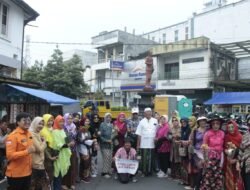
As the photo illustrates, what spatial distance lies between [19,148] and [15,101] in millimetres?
5403

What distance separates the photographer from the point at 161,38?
52281 mm

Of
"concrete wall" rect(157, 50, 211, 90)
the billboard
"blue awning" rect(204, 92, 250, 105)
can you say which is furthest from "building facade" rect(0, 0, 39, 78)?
the billboard

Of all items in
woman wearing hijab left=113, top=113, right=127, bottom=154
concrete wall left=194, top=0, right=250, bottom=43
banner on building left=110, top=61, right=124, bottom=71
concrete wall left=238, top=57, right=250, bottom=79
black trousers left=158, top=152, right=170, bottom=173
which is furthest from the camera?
banner on building left=110, top=61, right=124, bottom=71

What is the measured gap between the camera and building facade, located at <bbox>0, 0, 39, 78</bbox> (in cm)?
1506

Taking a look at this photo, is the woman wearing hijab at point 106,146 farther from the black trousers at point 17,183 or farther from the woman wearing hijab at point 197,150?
the black trousers at point 17,183

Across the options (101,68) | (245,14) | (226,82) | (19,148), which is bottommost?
(19,148)

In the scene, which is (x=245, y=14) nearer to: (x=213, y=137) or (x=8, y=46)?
(x=8, y=46)

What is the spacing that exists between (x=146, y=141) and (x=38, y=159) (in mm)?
4210

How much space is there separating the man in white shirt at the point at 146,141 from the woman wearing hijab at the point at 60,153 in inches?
114

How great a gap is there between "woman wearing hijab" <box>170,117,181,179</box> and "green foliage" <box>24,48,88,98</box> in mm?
21501

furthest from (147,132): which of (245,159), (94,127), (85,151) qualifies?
(245,159)

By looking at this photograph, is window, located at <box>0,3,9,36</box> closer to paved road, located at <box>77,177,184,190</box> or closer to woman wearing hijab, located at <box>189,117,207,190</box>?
paved road, located at <box>77,177,184,190</box>

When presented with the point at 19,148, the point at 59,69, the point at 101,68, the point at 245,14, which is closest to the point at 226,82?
the point at 245,14

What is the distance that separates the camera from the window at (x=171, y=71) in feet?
114
